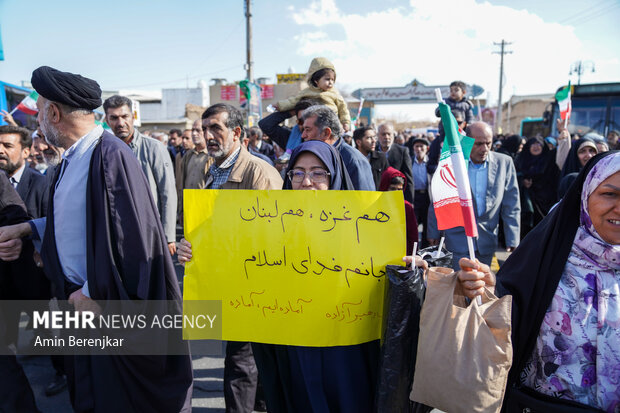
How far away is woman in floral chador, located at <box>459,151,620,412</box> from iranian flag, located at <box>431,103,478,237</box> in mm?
173

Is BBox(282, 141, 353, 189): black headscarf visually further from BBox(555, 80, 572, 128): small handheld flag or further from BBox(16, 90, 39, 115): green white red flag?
BBox(16, 90, 39, 115): green white red flag

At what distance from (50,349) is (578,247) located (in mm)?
3233

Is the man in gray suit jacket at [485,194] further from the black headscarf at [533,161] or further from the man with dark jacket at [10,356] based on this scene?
the black headscarf at [533,161]

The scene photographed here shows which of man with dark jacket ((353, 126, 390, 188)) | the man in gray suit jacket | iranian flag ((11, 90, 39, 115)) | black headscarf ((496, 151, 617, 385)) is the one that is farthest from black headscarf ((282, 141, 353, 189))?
iranian flag ((11, 90, 39, 115))

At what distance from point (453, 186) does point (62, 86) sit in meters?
1.89

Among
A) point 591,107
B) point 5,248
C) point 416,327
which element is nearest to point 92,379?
point 5,248

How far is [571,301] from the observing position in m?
1.57

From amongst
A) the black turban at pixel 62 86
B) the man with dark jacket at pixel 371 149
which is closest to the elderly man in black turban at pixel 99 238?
the black turban at pixel 62 86

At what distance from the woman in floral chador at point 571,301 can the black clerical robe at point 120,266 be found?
1472 mm

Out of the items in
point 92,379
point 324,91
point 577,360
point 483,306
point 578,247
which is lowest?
point 92,379

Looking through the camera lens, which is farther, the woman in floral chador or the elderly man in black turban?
the elderly man in black turban

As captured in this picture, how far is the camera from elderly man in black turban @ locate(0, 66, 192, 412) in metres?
1.93

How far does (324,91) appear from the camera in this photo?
4.79 m

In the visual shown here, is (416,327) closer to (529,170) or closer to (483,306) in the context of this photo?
(483,306)
